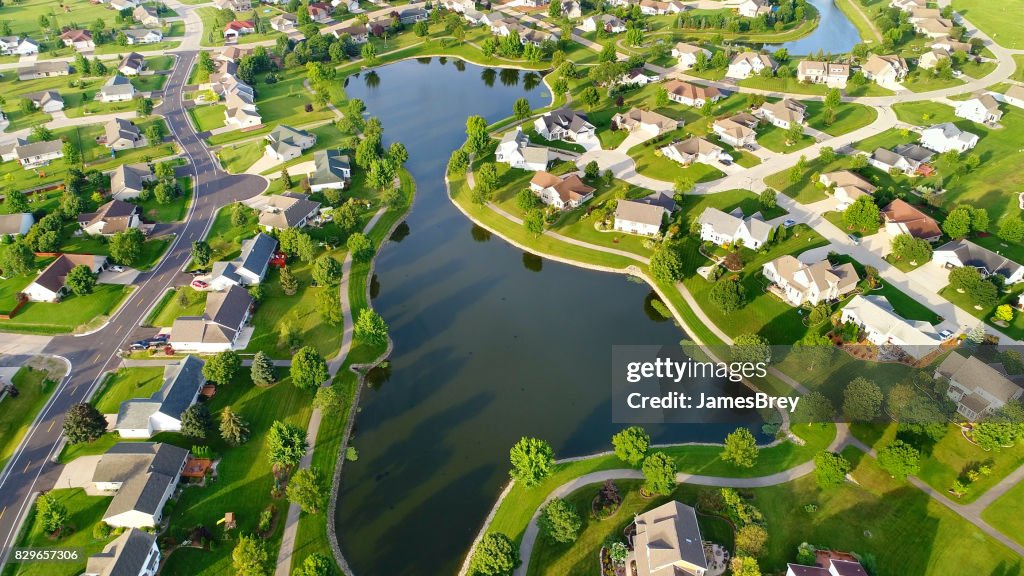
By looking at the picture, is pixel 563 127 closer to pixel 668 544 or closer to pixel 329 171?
pixel 329 171

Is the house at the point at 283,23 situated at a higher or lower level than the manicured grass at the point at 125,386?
higher

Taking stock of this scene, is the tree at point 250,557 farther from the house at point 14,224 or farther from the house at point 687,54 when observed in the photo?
the house at point 687,54

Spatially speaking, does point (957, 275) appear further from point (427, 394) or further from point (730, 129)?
point (427, 394)

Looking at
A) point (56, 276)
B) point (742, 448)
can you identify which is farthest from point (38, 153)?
point (742, 448)

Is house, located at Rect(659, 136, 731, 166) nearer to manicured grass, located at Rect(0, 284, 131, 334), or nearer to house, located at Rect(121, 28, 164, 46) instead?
manicured grass, located at Rect(0, 284, 131, 334)

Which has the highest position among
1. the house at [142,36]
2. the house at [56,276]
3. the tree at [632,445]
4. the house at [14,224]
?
the house at [142,36]

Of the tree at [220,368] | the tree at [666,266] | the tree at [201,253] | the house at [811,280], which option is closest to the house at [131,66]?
the tree at [201,253]

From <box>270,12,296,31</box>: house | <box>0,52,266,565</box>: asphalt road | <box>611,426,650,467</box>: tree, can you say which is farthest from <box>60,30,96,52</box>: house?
<box>611,426,650,467</box>: tree
